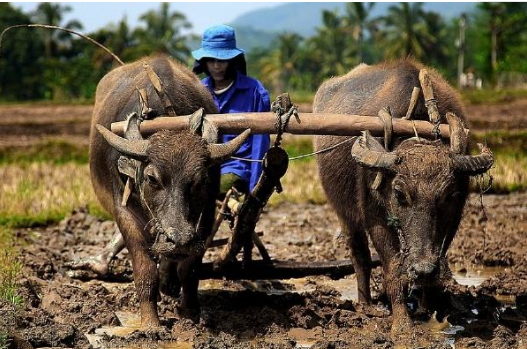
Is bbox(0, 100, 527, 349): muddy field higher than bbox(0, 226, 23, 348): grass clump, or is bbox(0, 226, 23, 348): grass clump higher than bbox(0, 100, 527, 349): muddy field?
bbox(0, 226, 23, 348): grass clump

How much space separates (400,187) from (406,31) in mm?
A: 53636

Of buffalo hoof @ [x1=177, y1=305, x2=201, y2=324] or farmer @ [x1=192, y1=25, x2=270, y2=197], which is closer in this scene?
Answer: buffalo hoof @ [x1=177, y1=305, x2=201, y2=324]

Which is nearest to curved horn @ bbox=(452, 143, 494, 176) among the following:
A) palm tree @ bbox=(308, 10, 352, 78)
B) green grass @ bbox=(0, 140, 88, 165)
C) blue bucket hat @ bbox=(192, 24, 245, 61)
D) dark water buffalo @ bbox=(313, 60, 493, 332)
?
dark water buffalo @ bbox=(313, 60, 493, 332)

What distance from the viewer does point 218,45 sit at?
6.28 m

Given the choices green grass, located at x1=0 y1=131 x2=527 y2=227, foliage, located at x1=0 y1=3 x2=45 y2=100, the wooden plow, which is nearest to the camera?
the wooden plow

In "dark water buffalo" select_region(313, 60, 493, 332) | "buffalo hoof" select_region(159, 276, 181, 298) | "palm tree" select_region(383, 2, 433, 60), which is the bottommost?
"buffalo hoof" select_region(159, 276, 181, 298)

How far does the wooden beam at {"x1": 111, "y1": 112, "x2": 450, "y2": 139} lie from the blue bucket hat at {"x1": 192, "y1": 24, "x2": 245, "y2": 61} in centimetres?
127

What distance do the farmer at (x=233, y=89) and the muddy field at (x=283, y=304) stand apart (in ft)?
2.97

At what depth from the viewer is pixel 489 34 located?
4269cm

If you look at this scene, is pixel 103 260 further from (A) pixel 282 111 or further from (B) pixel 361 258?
(A) pixel 282 111

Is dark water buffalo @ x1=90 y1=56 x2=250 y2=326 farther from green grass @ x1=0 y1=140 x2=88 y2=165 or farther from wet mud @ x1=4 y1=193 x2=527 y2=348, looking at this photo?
green grass @ x1=0 y1=140 x2=88 y2=165

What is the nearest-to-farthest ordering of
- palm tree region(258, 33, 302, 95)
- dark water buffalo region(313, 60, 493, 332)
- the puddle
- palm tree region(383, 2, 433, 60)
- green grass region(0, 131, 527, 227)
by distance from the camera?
dark water buffalo region(313, 60, 493, 332), the puddle, green grass region(0, 131, 527, 227), palm tree region(383, 2, 433, 60), palm tree region(258, 33, 302, 95)

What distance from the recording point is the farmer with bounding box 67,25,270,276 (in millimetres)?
6191

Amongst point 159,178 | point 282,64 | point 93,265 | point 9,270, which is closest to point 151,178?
point 159,178
